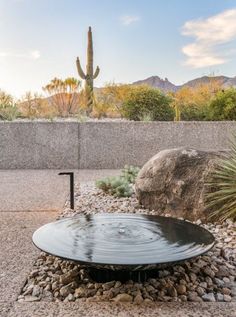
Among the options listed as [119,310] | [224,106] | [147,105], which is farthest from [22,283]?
[147,105]

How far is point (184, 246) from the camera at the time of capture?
3.05m

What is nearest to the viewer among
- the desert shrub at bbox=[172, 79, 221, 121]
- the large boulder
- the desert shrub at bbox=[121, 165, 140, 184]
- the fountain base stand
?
the fountain base stand

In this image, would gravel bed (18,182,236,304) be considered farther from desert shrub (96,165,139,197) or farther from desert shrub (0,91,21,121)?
desert shrub (0,91,21,121)

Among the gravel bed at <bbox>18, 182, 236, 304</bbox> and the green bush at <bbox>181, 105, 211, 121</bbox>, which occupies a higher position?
the green bush at <bbox>181, 105, 211, 121</bbox>

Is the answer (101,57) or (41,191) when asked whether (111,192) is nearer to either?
A: (41,191)

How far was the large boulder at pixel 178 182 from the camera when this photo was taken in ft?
15.6

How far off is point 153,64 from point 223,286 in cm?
1172

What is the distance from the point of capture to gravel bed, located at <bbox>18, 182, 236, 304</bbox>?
283 cm

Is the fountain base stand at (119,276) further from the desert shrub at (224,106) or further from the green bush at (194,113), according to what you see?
the green bush at (194,113)

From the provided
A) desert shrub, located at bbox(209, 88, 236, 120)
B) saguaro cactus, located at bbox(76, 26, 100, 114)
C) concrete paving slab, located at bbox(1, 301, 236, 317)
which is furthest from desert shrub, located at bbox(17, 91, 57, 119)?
concrete paving slab, located at bbox(1, 301, 236, 317)

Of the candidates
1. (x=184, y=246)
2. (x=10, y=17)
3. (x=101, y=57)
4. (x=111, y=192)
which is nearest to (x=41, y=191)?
(x=111, y=192)

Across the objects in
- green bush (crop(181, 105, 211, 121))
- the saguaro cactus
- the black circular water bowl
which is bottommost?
the black circular water bowl

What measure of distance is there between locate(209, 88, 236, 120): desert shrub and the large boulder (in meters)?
6.53

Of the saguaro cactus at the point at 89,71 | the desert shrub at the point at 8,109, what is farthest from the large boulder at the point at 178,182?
the saguaro cactus at the point at 89,71
